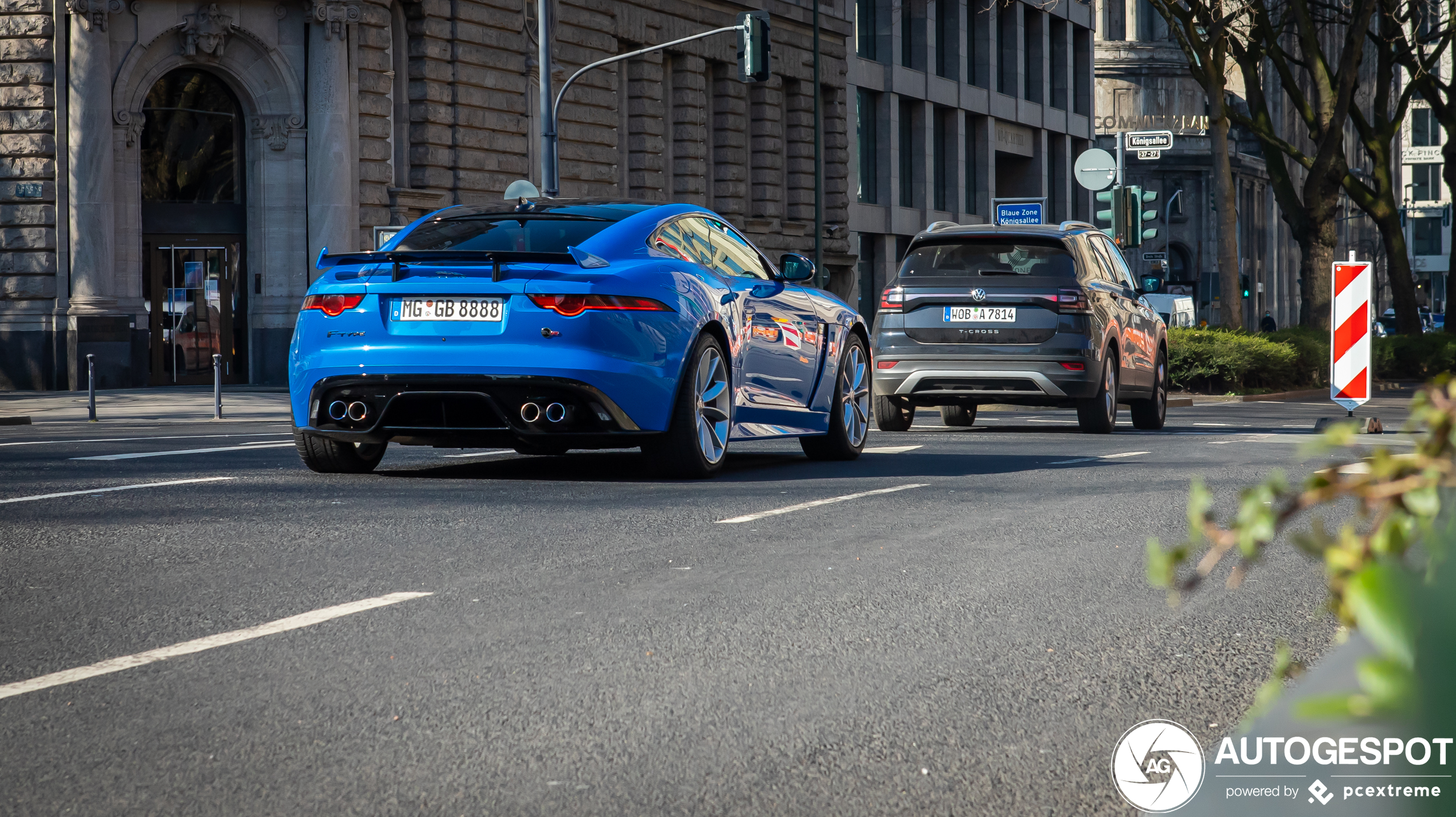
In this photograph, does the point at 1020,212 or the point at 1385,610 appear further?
the point at 1020,212

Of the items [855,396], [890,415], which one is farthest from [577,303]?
[890,415]

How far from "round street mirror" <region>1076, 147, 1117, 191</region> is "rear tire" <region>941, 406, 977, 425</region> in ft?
21.3

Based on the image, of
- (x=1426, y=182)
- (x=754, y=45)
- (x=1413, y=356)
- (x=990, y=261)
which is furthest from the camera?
(x=1426, y=182)

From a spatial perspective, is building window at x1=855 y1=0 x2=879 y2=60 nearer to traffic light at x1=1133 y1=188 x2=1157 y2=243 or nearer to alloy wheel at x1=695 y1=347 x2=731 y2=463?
traffic light at x1=1133 y1=188 x2=1157 y2=243

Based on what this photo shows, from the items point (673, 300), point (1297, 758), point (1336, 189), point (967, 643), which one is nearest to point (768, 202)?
point (1336, 189)

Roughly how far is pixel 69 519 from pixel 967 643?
4.34m

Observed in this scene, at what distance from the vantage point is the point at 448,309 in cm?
889

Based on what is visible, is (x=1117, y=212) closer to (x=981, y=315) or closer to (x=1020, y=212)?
(x=1020, y=212)

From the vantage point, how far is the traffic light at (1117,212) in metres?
22.9

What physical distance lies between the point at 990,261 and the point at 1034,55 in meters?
42.6

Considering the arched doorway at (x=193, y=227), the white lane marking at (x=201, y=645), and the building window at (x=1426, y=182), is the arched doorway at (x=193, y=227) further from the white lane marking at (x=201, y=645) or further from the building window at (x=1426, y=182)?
the building window at (x=1426, y=182)

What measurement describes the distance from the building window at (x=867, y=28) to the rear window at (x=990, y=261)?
1249 inches

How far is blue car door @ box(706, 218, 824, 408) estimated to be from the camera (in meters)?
10.2

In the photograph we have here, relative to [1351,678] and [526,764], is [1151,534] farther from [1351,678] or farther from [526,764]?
[1351,678]
